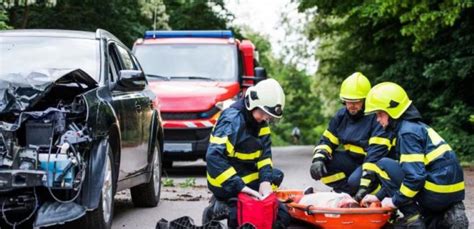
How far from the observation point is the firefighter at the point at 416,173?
268 inches

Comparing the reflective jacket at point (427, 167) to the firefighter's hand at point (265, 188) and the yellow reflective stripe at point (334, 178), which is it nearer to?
the firefighter's hand at point (265, 188)

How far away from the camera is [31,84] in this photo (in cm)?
A: 684

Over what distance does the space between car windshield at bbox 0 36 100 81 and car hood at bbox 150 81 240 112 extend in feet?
17.9

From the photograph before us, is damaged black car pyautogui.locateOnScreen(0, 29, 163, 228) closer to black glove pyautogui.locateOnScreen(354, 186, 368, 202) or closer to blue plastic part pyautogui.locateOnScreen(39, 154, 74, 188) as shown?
blue plastic part pyautogui.locateOnScreen(39, 154, 74, 188)

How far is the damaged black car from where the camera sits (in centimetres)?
639

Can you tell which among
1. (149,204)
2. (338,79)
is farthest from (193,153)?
(338,79)

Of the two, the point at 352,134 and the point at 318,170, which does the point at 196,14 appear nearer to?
the point at 352,134

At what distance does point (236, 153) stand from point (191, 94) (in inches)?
274

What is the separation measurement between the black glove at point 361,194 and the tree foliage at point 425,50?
8.87 m

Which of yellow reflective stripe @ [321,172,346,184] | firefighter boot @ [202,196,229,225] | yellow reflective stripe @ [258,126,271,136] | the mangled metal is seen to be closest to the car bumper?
yellow reflective stripe @ [321,172,346,184]

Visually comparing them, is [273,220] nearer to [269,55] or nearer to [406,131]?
[406,131]

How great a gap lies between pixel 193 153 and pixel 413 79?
857cm

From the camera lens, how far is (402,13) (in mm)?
17500

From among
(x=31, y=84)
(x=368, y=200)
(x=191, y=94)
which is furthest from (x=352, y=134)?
(x=191, y=94)
